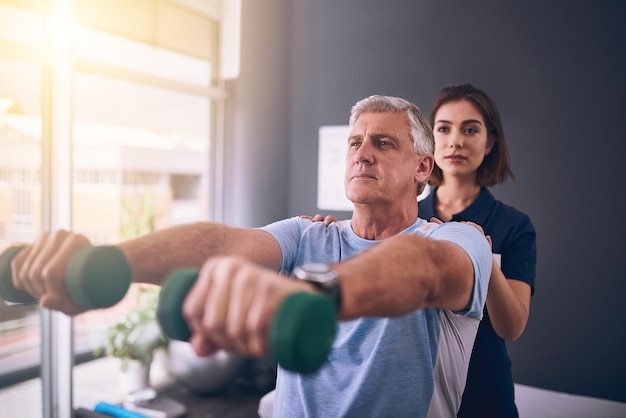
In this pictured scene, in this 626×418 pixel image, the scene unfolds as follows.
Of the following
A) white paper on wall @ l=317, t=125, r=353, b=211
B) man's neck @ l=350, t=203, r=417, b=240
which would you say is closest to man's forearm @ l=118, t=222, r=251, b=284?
man's neck @ l=350, t=203, r=417, b=240

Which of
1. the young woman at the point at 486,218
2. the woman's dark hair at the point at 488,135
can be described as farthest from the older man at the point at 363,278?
the woman's dark hair at the point at 488,135

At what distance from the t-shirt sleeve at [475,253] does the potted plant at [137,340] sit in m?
2.61

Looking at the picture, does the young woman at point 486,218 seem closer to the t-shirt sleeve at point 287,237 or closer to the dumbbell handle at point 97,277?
the t-shirt sleeve at point 287,237

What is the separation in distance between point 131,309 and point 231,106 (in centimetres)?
171

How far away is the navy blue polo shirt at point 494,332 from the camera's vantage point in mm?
1565

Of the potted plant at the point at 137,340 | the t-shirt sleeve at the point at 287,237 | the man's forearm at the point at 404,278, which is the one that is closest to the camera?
the man's forearm at the point at 404,278

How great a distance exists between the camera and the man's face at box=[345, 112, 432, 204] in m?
1.34

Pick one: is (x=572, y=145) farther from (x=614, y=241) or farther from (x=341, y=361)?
(x=341, y=361)

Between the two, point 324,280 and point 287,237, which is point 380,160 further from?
point 324,280

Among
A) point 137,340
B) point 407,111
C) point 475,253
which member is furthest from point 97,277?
point 137,340

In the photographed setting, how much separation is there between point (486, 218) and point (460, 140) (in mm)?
281

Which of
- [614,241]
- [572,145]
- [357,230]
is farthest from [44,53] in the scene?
[614,241]

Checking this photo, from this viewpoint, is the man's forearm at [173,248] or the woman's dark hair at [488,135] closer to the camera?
the man's forearm at [173,248]

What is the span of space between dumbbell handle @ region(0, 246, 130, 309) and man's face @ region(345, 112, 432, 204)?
0.69 meters
